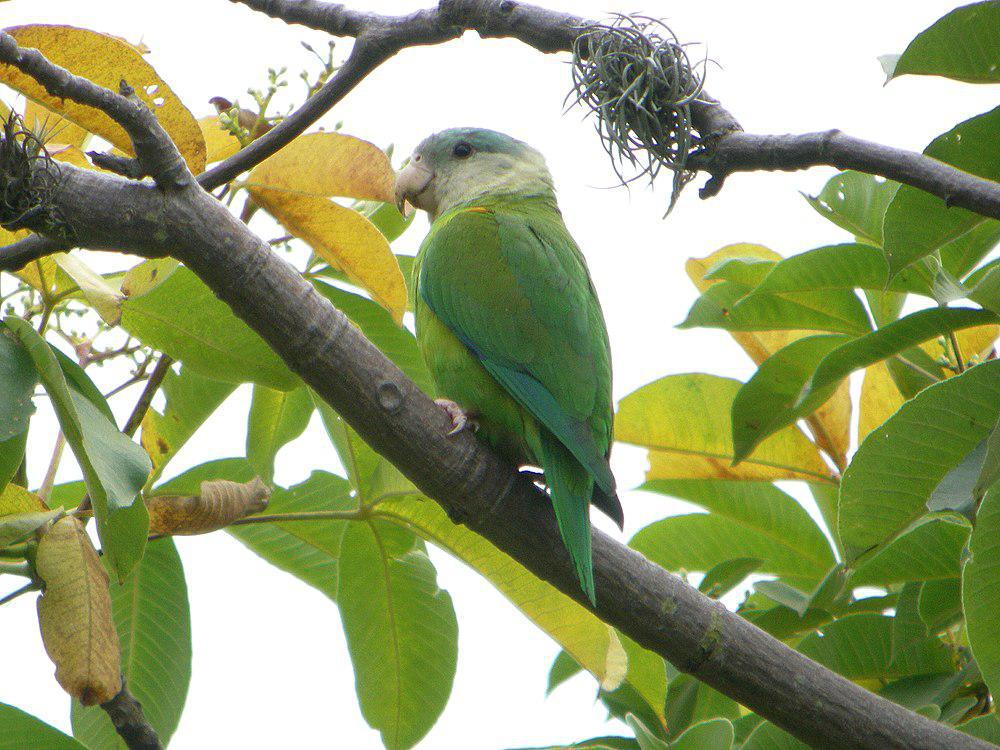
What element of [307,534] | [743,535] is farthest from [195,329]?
[743,535]

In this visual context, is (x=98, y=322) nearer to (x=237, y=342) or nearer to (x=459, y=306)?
(x=237, y=342)

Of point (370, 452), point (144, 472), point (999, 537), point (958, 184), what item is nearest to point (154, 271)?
point (144, 472)

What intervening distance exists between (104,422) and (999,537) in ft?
5.13

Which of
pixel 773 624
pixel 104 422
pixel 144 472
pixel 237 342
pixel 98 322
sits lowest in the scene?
pixel 773 624

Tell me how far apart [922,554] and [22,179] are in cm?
197

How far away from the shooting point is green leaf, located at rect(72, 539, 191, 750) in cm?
231

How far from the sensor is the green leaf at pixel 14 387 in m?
1.65

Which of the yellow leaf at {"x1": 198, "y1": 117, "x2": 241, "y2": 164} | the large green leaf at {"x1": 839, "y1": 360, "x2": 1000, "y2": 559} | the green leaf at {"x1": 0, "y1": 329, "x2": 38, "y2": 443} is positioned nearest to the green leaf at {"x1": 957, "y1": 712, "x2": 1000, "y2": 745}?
the large green leaf at {"x1": 839, "y1": 360, "x2": 1000, "y2": 559}

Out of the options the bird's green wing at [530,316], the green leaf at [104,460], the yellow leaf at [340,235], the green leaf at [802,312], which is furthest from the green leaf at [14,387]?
the green leaf at [802,312]

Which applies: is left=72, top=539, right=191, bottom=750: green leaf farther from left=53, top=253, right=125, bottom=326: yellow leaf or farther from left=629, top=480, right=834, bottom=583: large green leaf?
left=629, top=480, right=834, bottom=583: large green leaf

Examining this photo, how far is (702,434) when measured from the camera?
2.90 m

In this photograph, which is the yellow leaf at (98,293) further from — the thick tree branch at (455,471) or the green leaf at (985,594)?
the green leaf at (985,594)

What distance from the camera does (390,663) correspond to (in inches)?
96.7

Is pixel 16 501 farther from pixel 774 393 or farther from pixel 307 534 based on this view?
pixel 774 393
